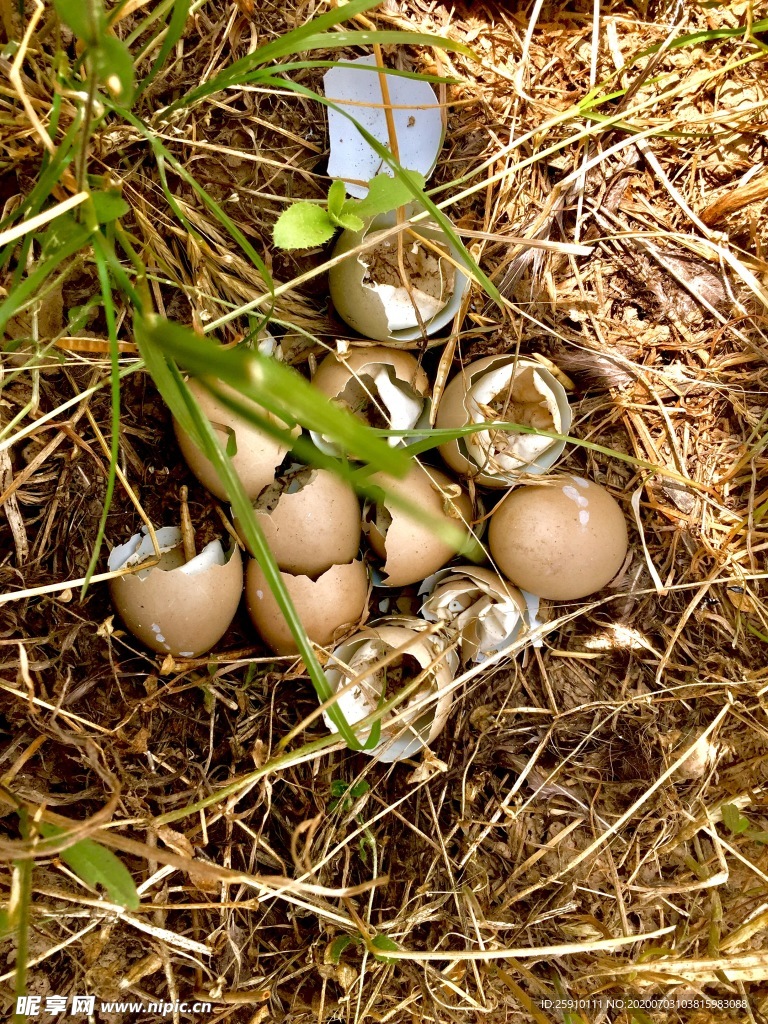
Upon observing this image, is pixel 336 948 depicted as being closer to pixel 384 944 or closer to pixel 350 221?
pixel 384 944

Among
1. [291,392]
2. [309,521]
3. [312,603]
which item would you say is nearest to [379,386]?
[309,521]

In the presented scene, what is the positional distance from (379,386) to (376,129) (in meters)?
0.53

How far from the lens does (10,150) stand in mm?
1217

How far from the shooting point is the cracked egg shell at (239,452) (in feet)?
4.40

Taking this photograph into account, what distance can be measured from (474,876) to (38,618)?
37.6 inches

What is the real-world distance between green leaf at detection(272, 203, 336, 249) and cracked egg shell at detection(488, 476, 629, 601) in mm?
605

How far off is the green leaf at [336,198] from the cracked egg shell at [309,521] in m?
0.45

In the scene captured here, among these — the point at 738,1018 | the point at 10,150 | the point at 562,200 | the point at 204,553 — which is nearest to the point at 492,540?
the point at 204,553

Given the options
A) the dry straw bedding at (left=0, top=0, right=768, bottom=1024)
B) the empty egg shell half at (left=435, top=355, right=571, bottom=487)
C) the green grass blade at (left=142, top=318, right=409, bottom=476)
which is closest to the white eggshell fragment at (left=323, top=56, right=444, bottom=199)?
the dry straw bedding at (left=0, top=0, right=768, bottom=1024)

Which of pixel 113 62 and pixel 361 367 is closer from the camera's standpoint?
pixel 113 62

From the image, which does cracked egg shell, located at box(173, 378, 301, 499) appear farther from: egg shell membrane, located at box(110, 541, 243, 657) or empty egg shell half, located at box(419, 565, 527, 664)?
empty egg shell half, located at box(419, 565, 527, 664)

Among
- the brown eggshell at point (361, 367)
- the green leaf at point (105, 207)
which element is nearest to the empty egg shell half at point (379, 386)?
the brown eggshell at point (361, 367)

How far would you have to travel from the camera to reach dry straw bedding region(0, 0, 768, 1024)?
4.29 ft

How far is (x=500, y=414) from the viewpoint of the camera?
148 centimetres
